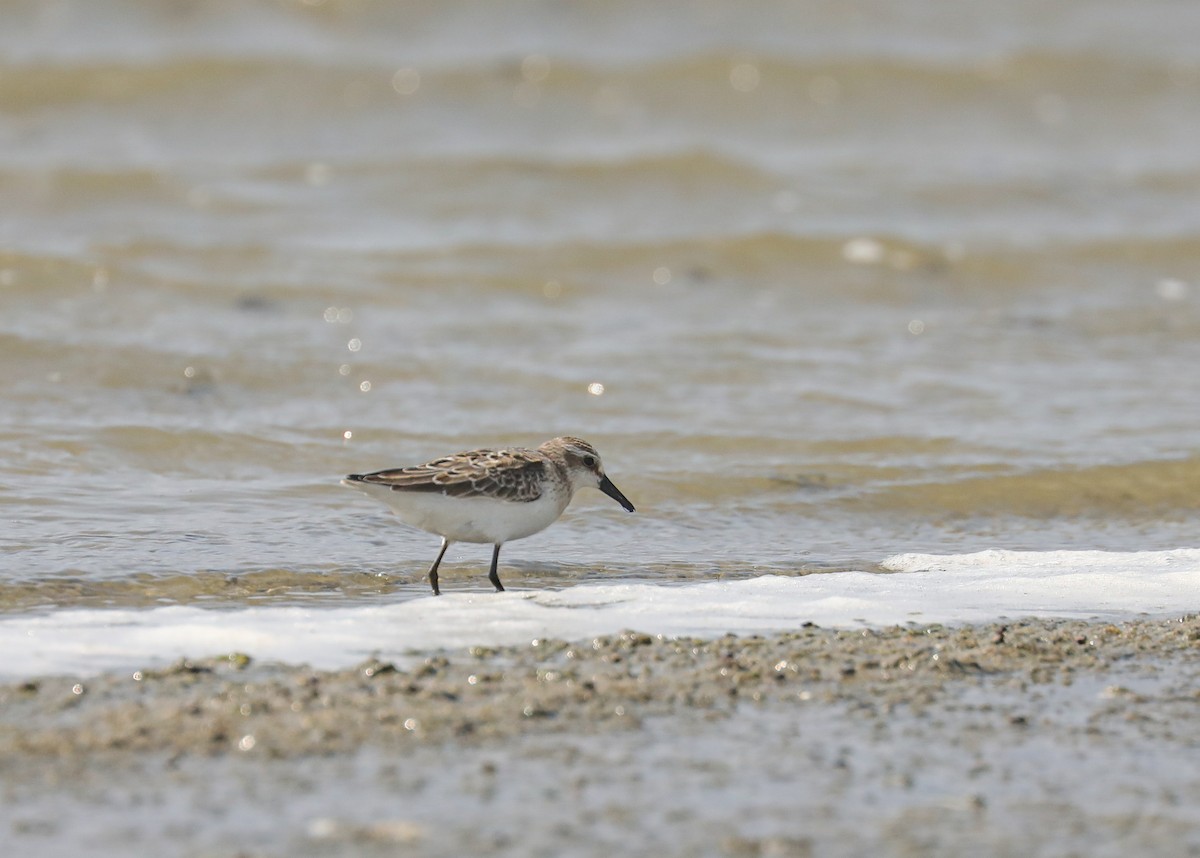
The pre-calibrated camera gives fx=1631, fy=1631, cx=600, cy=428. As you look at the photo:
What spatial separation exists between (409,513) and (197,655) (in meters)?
1.27

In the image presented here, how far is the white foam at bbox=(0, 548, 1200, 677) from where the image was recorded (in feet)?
15.4

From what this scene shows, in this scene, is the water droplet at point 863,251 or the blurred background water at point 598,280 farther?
the water droplet at point 863,251

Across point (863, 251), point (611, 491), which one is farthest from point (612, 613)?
point (863, 251)

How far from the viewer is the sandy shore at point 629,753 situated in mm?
3410

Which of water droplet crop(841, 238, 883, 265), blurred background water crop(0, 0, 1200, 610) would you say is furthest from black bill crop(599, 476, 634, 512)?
water droplet crop(841, 238, 883, 265)

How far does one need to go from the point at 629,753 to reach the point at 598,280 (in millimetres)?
8458

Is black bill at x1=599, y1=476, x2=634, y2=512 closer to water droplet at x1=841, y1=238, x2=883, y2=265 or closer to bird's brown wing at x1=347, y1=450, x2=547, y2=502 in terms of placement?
bird's brown wing at x1=347, y1=450, x2=547, y2=502

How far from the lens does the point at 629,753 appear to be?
389 cm

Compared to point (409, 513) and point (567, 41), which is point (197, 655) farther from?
point (567, 41)

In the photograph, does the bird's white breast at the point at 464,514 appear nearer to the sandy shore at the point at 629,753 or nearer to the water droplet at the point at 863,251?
the sandy shore at the point at 629,753

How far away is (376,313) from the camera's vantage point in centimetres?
1095

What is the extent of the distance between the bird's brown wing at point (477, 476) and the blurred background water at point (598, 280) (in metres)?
0.45

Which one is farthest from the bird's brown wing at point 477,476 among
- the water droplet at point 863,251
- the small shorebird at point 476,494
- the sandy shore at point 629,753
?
the water droplet at point 863,251

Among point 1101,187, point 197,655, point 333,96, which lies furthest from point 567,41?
point 197,655
